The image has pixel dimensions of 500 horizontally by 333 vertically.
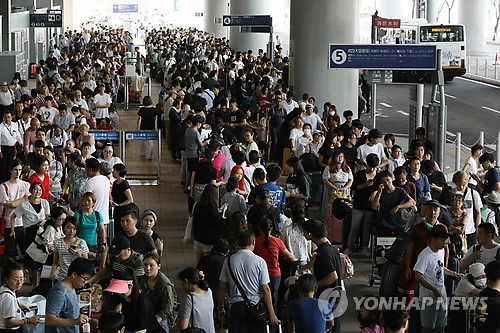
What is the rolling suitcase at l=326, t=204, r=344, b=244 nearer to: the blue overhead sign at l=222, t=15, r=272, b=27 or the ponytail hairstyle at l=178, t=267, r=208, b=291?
the ponytail hairstyle at l=178, t=267, r=208, b=291

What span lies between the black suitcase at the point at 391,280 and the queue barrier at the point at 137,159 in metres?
9.59

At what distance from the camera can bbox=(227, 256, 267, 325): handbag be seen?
1041 cm

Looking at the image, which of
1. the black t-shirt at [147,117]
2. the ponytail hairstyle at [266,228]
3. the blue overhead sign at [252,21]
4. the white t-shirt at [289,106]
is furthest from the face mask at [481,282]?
the blue overhead sign at [252,21]

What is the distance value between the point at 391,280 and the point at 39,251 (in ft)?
13.4

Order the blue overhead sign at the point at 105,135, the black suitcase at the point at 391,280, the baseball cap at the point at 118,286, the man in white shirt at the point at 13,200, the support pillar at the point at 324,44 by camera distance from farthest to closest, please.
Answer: the support pillar at the point at 324,44 < the blue overhead sign at the point at 105,135 < the man in white shirt at the point at 13,200 < the black suitcase at the point at 391,280 < the baseball cap at the point at 118,286

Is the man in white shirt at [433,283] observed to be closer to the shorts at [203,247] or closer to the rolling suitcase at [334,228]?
the shorts at [203,247]

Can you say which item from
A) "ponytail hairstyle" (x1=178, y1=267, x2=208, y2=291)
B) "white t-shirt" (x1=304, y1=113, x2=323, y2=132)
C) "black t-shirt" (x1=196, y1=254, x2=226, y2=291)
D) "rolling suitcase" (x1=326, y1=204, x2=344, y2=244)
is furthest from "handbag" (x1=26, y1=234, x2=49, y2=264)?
"white t-shirt" (x1=304, y1=113, x2=323, y2=132)

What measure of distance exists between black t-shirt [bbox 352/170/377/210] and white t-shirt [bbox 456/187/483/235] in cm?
149

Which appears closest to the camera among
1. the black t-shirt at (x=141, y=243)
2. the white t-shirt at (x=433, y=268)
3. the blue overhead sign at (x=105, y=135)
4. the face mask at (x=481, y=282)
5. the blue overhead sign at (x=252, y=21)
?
the face mask at (x=481, y=282)

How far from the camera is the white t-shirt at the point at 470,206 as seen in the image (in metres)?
14.1

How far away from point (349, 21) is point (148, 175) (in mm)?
7448

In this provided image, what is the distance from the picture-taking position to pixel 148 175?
23.8 meters

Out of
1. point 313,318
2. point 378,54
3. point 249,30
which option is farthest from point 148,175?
point 249,30

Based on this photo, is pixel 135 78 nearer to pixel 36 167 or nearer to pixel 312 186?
pixel 312 186
